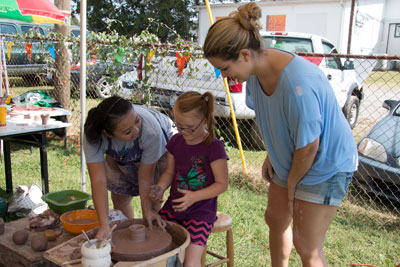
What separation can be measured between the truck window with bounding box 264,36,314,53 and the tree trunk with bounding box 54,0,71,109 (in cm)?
310

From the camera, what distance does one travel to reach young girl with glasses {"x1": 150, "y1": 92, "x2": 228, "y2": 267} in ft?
6.32

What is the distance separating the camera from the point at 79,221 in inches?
87.5

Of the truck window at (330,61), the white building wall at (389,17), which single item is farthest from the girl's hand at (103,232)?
the white building wall at (389,17)

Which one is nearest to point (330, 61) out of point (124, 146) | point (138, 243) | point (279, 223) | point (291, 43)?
point (291, 43)

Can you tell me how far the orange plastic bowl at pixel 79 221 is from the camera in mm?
2109

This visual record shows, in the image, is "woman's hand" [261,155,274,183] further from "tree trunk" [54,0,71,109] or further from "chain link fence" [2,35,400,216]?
"tree trunk" [54,0,71,109]

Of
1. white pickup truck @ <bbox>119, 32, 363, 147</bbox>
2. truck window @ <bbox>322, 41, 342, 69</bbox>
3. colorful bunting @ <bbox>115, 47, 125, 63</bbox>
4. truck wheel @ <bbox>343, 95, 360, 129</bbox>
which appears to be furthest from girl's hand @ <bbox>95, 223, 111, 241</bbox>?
truck wheel @ <bbox>343, 95, 360, 129</bbox>

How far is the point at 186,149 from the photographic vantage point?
2057mm

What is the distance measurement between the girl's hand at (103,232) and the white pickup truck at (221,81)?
2.64m

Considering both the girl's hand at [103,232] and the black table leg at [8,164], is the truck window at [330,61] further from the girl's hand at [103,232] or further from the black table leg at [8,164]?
the girl's hand at [103,232]

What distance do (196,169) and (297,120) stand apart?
733 mm

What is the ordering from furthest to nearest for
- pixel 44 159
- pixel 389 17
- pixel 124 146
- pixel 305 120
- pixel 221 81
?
pixel 389 17, pixel 221 81, pixel 44 159, pixel 124 146, pixel 305 120

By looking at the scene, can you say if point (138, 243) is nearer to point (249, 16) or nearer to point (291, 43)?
point (249, 16)

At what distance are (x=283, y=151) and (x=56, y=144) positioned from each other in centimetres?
476
